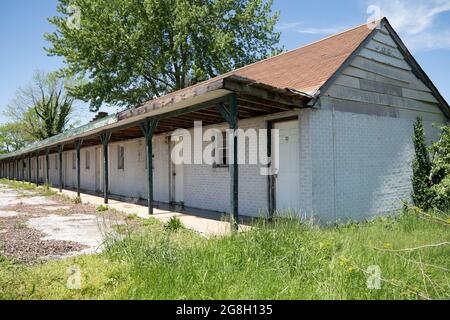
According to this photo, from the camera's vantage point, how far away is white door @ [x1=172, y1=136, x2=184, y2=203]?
504 inches

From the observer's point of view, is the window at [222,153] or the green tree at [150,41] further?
the green tree at [150,41]

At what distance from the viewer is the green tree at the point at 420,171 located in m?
9.94

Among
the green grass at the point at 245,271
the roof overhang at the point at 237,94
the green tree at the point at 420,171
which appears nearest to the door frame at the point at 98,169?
the roof overhang at the point at 237,94

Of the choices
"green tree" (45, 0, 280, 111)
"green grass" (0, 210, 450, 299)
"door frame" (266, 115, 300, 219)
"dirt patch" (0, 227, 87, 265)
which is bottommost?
"dirt patch" (0, 227, 87, 265)

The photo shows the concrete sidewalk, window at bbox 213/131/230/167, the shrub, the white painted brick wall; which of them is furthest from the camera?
window at bbox 213/131/230/167

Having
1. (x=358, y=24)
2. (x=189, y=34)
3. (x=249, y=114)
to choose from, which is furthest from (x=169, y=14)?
(x=249, y=114)

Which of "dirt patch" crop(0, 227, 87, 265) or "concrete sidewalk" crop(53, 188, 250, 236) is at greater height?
"dirt patch" crop(0, 227, 87, 265)

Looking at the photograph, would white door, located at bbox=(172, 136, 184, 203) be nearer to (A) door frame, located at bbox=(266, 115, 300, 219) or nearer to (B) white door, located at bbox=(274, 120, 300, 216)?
(A) door frame, located at bbox=(266, 115, 300, 219)

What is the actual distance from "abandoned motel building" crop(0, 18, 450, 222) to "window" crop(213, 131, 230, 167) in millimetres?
104

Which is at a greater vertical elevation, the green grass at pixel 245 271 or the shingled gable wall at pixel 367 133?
the shingled gable wall at pixel 367 133

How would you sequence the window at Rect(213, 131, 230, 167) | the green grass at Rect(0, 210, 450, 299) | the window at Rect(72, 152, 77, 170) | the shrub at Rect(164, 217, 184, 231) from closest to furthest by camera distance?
the green grass at Rect(0, 210, 450, 299)
the shrub at Rect(164, 217, 184, 231)
the window at Rect(213, 131, 230, 167)
the window at Rect(72, 152, 77, 170)

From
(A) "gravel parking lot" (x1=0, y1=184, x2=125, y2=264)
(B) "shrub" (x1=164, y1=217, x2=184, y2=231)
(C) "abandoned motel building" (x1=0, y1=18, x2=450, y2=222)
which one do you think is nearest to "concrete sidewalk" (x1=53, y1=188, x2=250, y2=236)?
(B) "shrub" (x1=164, y1=217, x2=184, y2=231)

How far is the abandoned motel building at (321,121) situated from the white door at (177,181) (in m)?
0.29

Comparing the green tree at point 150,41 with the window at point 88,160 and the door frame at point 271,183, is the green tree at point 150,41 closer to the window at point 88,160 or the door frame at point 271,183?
the window at point 88,160
